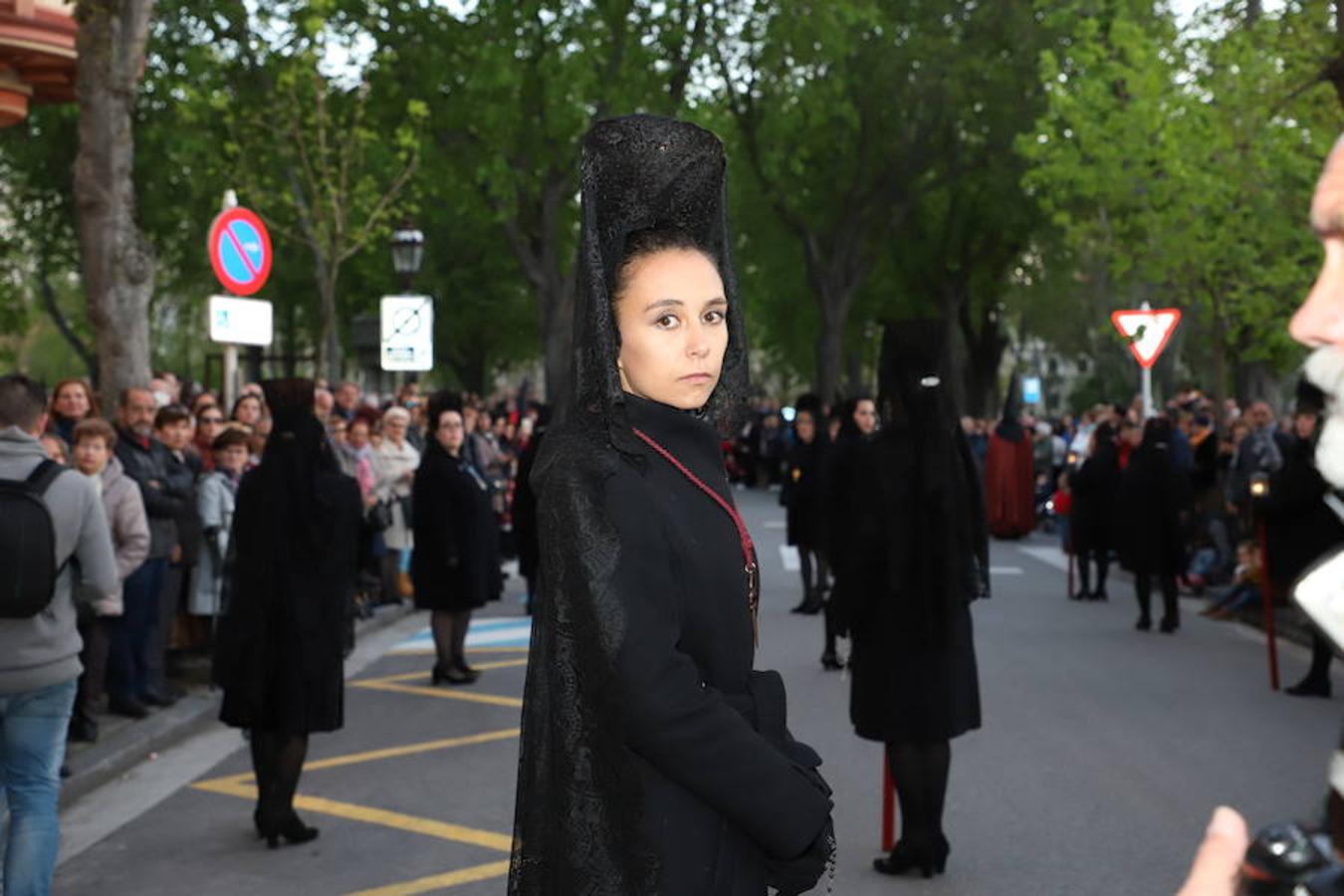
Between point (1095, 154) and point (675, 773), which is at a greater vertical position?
point (1095, 154)

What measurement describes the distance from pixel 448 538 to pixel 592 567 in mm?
9344

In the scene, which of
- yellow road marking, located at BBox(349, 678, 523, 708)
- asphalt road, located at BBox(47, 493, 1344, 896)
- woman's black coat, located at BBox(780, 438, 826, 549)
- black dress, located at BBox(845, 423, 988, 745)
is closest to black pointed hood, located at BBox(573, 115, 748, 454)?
asphalt road, located at BBox(47, 493, 1344, 896)

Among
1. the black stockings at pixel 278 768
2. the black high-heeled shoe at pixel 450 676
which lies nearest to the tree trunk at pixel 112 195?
the black high-heeled shoe at pixel 450 676

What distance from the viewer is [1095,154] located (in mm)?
29953

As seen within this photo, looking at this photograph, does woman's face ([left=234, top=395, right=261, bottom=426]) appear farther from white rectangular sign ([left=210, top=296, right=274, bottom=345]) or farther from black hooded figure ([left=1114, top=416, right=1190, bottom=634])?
black hooded figure ([left=1114, top=416, right=1190, bottom=634])

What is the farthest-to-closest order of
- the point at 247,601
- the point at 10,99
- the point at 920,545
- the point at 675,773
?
the point at 10,99
the point at 247,601
the point at 920,545
the point at 675,773

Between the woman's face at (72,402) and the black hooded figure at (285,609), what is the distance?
3.83 m

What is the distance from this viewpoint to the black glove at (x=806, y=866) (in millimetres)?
2752

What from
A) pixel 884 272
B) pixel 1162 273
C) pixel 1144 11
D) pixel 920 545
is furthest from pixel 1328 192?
pixel 884 272

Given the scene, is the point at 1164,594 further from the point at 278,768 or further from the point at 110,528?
the point at 278,768

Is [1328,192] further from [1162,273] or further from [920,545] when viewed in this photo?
[1162,273]

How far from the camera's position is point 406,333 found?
1983cm

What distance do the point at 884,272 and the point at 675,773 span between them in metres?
46.2

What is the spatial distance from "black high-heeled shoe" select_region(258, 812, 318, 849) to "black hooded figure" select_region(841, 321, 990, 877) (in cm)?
246
